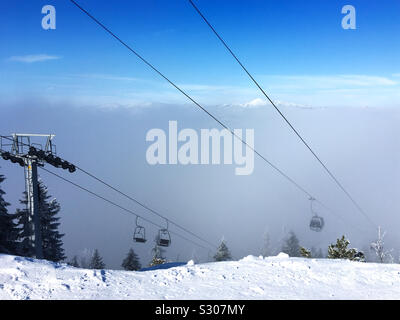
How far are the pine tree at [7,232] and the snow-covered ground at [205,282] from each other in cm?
1652

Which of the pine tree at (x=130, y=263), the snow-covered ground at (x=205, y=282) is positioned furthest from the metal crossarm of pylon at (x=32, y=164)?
the pine tree at (x=130, y=263)

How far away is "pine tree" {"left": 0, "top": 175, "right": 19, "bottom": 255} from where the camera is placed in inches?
899

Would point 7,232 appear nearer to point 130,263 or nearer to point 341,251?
point 130,263

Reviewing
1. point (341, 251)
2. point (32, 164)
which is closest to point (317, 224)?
point (341, 251)

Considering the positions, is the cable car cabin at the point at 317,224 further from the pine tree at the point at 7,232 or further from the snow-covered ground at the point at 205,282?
the pine tree at the point at 7,232

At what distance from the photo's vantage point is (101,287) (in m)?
7.74

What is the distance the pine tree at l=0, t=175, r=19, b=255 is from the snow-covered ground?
16521mm

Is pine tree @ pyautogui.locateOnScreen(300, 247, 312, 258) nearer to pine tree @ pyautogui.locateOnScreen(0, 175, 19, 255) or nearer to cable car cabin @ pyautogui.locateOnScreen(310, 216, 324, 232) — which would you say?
cable car cabin @ pyautogui.locateOnScreen(310, 216, 324, 232)

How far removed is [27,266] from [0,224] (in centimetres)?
1756

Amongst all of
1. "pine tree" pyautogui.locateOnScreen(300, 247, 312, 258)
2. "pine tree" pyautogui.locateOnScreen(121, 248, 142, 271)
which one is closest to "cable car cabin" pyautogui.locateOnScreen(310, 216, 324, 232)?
"pine tree" pyautogui.locateOnScreen(300, 247, 312, 258)

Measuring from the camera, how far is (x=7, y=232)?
2331 centimetres

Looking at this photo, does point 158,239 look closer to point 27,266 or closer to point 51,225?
point 51,225

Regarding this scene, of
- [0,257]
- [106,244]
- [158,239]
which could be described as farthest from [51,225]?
[106,244]

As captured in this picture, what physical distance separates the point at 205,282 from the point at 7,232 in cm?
2055
